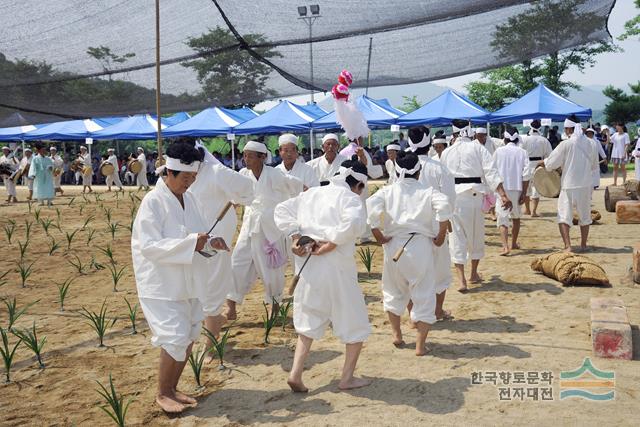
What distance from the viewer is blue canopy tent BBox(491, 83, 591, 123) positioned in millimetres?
19000

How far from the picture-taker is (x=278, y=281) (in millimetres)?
5570

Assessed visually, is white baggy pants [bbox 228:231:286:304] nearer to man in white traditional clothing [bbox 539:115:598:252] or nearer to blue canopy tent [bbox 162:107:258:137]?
man in white traditional clothing [bbox 539:115:598:252]

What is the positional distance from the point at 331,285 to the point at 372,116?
1950 cm

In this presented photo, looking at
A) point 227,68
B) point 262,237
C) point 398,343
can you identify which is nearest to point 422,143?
point 262,237

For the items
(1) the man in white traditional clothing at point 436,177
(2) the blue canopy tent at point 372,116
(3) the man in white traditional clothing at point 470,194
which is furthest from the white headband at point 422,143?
(2) the blue canopy tent at point 372,116

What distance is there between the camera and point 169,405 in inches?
147

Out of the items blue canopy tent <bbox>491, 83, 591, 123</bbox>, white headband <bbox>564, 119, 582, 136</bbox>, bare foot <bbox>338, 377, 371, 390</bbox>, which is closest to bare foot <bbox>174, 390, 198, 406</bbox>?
bare foot <bbox>338, 377, 371, 390</bbox>

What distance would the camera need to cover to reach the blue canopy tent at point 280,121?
21969 mm

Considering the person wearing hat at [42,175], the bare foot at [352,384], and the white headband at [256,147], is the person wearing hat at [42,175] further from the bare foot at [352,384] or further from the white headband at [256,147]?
the bare foot at [352,384]

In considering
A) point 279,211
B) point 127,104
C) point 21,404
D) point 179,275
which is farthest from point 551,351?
point 127,104

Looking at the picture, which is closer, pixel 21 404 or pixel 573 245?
pixel 21 404

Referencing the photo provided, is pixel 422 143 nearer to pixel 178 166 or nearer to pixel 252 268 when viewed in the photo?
pixel 252 268

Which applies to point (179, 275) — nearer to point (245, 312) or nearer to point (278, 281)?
point (278, 281)

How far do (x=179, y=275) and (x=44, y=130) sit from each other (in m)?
26.4
